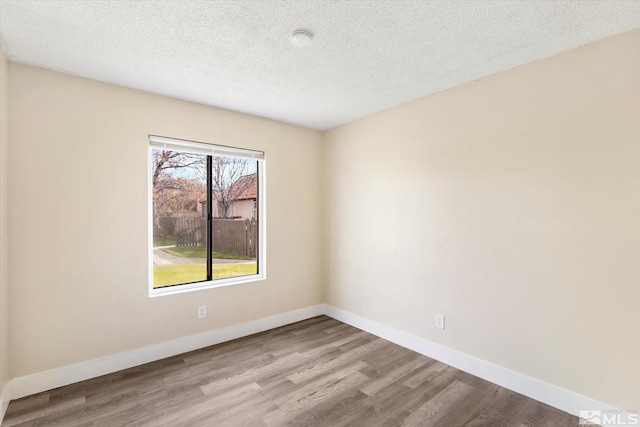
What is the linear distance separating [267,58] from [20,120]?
6.25 feet

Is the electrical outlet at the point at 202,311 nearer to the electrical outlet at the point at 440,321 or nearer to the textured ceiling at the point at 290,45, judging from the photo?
the textured ceiling at the point at 290,45

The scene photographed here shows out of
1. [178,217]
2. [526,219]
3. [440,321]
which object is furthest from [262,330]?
[526,219]

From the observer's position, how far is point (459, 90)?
2.63m

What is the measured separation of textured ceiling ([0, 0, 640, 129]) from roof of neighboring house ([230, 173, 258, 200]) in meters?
1.08

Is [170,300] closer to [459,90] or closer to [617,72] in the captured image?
[459,90]

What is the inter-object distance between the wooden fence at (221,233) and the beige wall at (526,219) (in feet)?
4.97

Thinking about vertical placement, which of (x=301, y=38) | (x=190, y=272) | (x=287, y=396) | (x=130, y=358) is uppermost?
(x=301, y=38)

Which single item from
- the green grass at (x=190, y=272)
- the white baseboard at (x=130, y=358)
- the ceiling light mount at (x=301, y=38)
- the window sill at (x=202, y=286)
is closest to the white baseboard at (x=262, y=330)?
Result: the white baseboard at (x=130, y=358)

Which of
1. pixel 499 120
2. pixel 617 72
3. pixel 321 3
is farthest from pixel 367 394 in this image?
pixel 617 72

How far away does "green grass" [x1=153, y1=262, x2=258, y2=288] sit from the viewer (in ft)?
9.71

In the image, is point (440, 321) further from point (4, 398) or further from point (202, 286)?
point (4, 398)

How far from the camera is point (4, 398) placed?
199cm

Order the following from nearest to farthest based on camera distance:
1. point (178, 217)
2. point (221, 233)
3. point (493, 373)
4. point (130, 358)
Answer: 1. point (493, 373)
2. point (130, 358)
3. point (178, 217)
4. point (221, 233)

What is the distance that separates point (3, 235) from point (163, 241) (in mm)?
1115
